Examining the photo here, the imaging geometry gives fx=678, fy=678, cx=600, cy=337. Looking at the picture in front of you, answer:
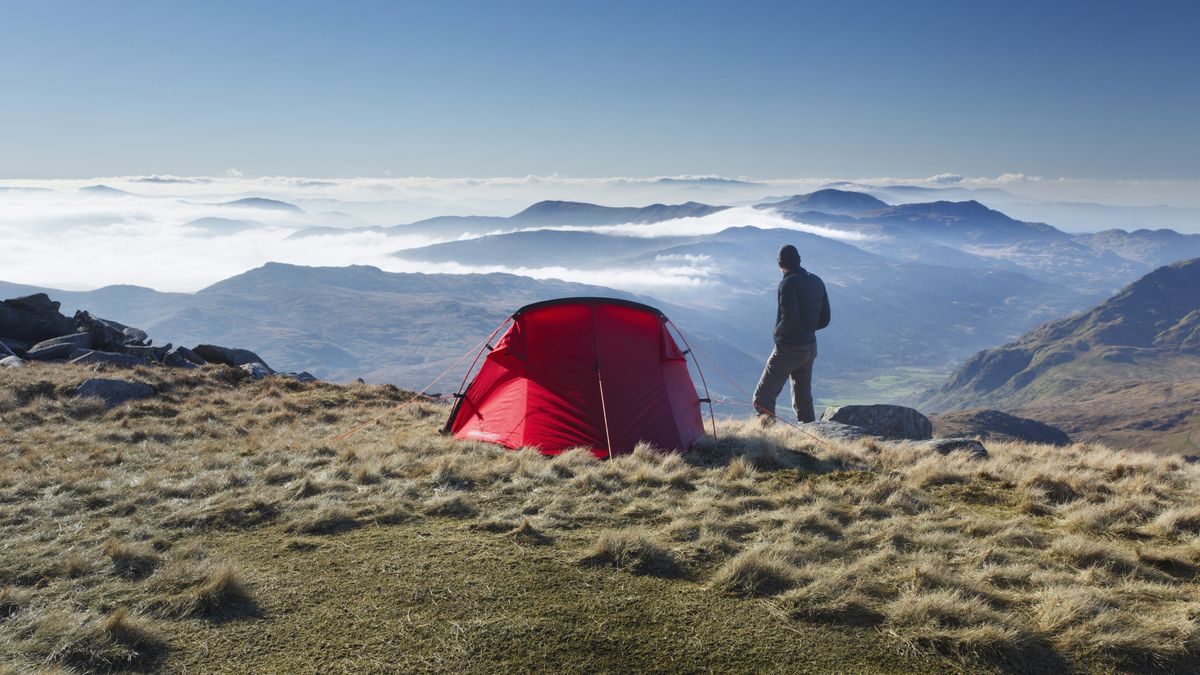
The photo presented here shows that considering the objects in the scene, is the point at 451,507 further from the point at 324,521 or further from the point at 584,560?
the point at 584,560

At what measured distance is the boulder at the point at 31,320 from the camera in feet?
75.9

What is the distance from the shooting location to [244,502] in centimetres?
889

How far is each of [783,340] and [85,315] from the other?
24.2 metres

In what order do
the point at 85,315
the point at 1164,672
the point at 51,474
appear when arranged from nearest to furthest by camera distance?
the point at 1164,672
the point at 51,474
the point at 85,315

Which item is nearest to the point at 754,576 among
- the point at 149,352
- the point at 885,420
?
the point at 885,420

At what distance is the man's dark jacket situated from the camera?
15625 millimetres

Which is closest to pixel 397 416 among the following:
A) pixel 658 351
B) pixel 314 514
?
pixel 658 351

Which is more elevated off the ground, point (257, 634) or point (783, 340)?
point (783, 340)

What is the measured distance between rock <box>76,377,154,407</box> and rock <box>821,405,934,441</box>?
17.4 metres

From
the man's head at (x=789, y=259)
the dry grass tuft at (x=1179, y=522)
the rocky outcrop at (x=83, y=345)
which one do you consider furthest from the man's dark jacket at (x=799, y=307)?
the rocky outcrop at (x=83, y=345)

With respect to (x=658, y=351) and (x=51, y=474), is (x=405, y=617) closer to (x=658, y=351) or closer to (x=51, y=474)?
(x=51, y=474)

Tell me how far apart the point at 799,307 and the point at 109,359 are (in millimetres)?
19865

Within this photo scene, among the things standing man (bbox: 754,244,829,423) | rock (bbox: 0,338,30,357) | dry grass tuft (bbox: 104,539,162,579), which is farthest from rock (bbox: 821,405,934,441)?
rock (bbox: 0,338,30,357)

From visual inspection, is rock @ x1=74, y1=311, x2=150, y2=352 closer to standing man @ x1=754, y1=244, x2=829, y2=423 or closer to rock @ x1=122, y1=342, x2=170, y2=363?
rock @ x1=122, y1=342, x2=170, y2=363
